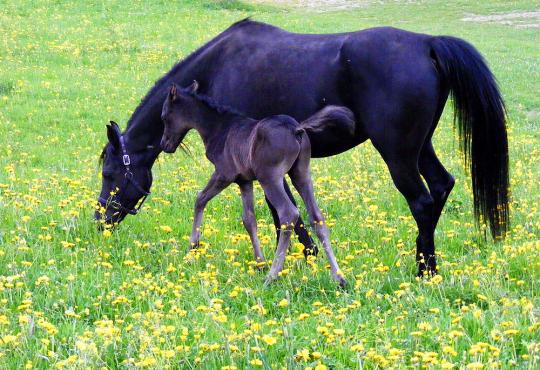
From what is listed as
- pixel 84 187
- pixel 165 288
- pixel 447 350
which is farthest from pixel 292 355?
pixel 84 187

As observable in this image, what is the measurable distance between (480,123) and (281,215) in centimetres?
199

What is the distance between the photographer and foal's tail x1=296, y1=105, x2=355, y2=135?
6.25 meters

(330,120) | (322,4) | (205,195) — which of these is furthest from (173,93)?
(322,4)

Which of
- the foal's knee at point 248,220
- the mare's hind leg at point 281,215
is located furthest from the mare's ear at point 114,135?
the mare's hind leg at point 281,215

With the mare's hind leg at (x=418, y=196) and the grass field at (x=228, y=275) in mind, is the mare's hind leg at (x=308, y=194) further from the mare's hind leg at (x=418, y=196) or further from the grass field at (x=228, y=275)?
the mare's hind leg at (x=418, y=196)

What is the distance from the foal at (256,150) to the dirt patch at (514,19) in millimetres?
29999

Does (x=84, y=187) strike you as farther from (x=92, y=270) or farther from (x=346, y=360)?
(x=346, y=360)

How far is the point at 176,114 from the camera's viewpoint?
7070 mm

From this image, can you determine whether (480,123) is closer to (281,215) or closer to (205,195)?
(281,215)

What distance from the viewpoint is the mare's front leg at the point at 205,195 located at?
262 inches

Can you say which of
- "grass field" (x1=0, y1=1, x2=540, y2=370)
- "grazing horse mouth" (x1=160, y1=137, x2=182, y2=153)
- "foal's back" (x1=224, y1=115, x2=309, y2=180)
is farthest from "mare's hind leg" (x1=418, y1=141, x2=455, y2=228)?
"grazing horse mouth" (x1=160, y1=137, x2=182, y2=153)

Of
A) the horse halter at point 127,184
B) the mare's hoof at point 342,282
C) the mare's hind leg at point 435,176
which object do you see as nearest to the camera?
the mare's hoof at point 342,282

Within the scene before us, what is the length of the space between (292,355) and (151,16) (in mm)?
24946

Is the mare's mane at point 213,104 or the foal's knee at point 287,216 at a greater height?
the mare's mane at point 213,104
